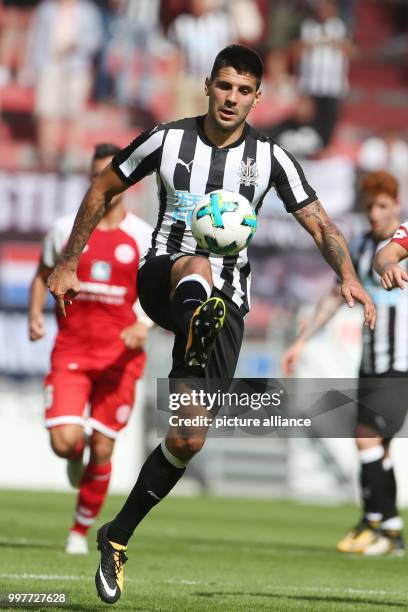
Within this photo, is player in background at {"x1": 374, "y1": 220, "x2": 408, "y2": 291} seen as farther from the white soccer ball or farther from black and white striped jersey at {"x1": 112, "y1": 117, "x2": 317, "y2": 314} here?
the white soccer ball

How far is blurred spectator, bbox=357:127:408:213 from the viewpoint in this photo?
20152 mm

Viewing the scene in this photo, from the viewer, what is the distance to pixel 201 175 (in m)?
6.11

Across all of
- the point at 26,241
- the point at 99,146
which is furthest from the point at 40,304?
the point at 26,241

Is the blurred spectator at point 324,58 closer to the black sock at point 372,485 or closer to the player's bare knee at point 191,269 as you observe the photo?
the black sock at point 372,485

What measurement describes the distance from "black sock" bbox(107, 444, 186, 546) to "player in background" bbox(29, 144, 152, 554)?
2.59 metres

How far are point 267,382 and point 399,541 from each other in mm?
4079

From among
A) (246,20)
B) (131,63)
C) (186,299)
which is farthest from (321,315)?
(246,20)

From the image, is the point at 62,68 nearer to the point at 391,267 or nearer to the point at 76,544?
the point at 76,544

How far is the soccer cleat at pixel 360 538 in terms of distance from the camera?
373 inches

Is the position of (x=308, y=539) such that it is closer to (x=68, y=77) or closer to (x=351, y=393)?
(x=351, y=393)

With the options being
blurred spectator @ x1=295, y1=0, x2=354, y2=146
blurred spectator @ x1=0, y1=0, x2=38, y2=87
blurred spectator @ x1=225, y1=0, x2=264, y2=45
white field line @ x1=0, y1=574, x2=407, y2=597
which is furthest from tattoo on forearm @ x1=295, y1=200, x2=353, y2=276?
blurred spectator @ x1=225, y1=0, x2=264, y2=45

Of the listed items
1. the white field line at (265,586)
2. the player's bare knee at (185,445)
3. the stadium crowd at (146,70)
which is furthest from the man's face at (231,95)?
the stadium crowd at (146,70)

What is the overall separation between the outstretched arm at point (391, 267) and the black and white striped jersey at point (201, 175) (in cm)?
50

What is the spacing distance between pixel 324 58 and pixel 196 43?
199 centimetres
